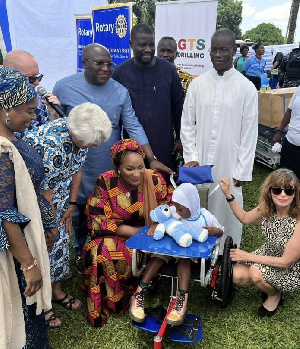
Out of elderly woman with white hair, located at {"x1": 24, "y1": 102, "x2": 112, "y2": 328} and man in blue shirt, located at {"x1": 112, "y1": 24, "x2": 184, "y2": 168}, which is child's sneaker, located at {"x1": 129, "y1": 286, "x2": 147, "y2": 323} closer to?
elderly woman with white hair, located at {"x1": 24, "y1": 102, "x2": 112, "y2": 328}

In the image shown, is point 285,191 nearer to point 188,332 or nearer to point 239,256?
point 239,256

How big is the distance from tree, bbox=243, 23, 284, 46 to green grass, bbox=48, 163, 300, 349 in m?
40.3

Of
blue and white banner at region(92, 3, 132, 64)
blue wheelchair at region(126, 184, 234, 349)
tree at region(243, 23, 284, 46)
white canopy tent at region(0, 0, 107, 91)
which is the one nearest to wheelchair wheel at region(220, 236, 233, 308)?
blue wheelchair at region(126, 184, 234, 349)

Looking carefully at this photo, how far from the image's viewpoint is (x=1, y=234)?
187 cm

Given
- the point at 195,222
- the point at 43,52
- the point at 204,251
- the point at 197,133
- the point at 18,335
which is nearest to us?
the point at 18,335

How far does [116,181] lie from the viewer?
10.7 feet

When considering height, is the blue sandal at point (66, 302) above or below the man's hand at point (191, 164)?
below

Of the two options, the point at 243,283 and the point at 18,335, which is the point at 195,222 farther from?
the point at 18,335

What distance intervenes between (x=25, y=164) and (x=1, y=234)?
1.27ft

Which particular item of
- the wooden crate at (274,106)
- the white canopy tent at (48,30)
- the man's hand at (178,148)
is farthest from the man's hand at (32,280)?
the wooden crate at (274,106)

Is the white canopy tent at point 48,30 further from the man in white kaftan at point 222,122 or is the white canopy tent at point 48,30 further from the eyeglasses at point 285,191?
the eyeglasses at point 285,191

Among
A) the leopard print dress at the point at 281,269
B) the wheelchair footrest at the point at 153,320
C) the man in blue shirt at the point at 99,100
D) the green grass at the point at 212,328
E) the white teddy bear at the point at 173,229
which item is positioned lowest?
the green grass at the point at 212,328

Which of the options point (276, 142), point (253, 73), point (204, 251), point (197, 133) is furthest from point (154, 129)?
point (253, 73)

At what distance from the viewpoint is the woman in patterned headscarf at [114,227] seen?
3.17m
